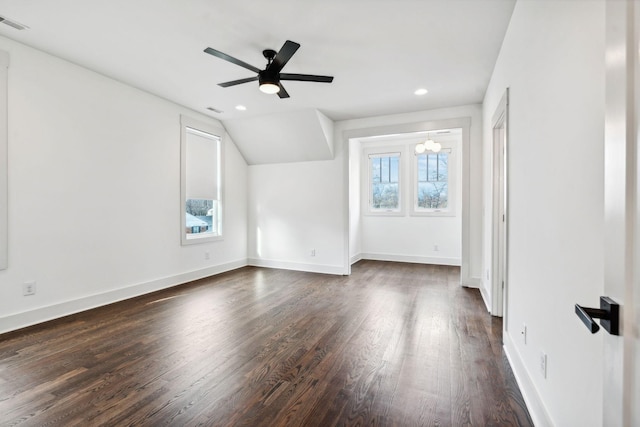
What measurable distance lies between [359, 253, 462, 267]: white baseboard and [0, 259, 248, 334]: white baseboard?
11.7ft

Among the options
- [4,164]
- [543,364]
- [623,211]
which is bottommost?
[543,364]

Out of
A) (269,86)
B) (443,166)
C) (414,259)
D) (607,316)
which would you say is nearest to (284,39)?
(269,86)

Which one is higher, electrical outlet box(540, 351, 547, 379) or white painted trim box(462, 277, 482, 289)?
electrical outlet box(540, 351, 547, 379)

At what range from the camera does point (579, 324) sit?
119cm

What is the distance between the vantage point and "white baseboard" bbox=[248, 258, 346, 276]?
543 cm

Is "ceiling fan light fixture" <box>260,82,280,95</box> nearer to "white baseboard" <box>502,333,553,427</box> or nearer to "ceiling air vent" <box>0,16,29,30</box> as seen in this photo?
"ceiling air vent" <box>0,16,29,30</box>

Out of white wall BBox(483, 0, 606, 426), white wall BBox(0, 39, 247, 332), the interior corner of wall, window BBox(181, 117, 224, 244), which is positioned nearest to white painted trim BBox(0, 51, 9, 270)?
white wall BBox(0, 39, 247, 332)

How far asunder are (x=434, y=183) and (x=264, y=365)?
5268 mm

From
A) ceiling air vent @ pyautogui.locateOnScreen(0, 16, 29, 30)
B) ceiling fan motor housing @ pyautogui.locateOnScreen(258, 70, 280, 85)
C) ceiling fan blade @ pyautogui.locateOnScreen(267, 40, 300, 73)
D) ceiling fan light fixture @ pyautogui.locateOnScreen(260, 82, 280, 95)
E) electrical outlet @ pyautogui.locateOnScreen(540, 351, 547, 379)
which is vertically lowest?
electrical outlet @ pyautogui.locateOnScreen(540, 351, 547, 379)

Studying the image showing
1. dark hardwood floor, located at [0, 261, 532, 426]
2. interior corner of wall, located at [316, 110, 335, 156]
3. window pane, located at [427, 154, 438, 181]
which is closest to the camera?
dark hardwood floor, located at [0, 261, 532, 426]

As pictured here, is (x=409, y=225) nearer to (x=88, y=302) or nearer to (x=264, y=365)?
(x=264, y=365)

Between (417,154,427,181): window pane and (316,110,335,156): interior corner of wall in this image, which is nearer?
(316,110,335,156): interior corner of wall

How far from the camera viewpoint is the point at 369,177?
6930mm

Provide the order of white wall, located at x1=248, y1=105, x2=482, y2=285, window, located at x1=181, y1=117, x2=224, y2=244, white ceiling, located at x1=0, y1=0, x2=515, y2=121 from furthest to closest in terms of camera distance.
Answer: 1. white wall, located at x1=248, y1=105, x2=482, y2=285
2. window, located at x1=181, y1=117, x2=224, y2=244
3. white ceiling, located at x1=0, y1=0, x2=515, y2=121
